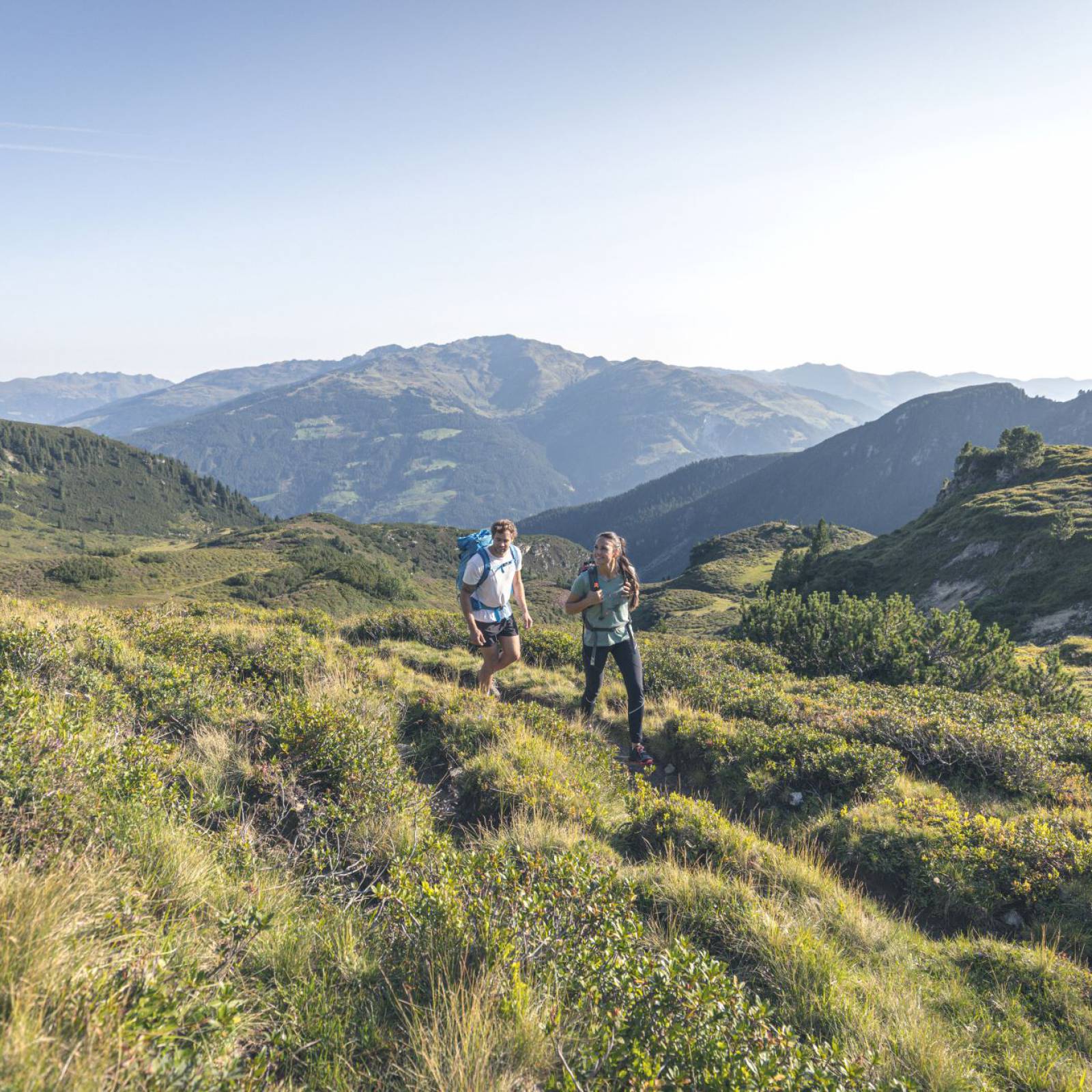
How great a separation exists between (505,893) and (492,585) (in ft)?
16.2

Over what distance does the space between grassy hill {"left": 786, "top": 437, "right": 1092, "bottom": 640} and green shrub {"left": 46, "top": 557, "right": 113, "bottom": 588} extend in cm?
8747

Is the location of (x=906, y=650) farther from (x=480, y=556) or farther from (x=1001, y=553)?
(x=1001, y=553)

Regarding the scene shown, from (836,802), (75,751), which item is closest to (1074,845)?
(836,802)

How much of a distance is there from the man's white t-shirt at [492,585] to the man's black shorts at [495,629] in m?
0.07

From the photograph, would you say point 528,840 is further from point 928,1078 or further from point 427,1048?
point 928,1078

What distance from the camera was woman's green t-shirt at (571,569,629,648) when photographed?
7250mm

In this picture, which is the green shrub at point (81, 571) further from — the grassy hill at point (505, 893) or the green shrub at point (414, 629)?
the grassy hill at point (505, 893)

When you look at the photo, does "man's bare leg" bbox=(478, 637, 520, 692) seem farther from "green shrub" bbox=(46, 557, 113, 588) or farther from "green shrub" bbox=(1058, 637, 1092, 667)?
"green shrub" bbox=(46, 557, 113, 588)

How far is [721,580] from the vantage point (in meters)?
88.8

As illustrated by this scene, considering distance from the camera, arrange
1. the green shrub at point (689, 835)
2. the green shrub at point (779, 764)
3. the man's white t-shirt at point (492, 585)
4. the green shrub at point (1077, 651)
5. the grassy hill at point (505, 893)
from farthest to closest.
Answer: the green shrub at point (1077, 651), the man's white t-shirt at point (492, 585), the green shrub at point (779, 764), the green shrub at point (689, 835), the grassy hill at point (505, 893)

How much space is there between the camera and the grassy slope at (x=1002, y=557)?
3238 cm

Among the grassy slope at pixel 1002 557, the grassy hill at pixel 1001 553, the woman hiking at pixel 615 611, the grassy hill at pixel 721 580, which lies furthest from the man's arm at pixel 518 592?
the grassy hill at pixel 721 580

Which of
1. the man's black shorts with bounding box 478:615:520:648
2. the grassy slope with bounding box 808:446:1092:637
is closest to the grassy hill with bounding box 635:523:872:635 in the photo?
the grassy slope with bounding box 808:446:1092:637

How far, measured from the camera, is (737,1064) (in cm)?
234
